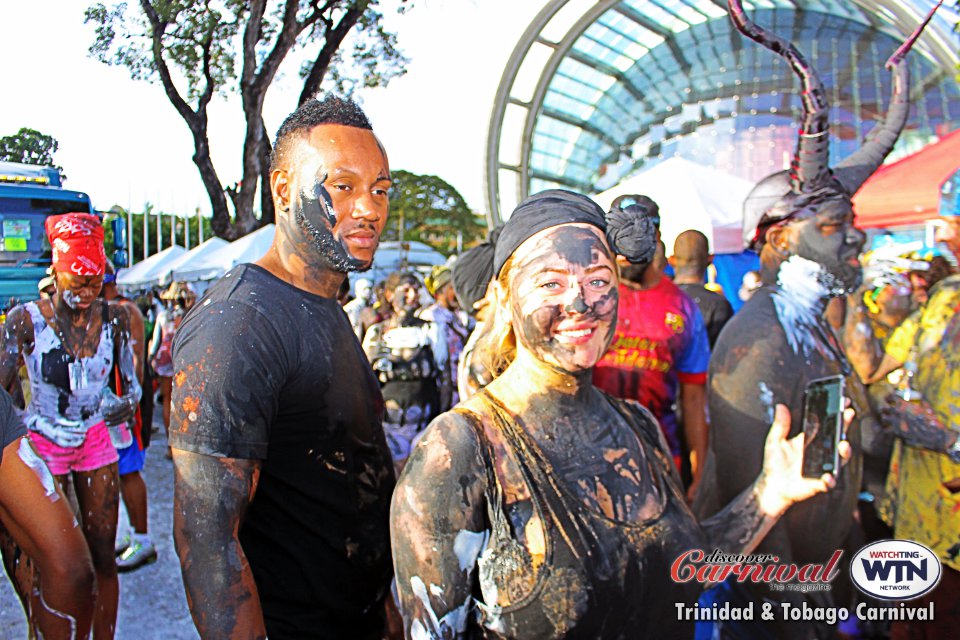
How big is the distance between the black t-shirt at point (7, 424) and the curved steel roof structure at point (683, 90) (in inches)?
616

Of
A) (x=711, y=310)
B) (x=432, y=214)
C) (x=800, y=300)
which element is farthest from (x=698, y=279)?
(x=432, y=214)

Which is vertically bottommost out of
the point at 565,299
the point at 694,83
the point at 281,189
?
the point at 565,299

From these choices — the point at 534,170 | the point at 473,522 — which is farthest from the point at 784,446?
the point at 534,170

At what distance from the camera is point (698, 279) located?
5.18m

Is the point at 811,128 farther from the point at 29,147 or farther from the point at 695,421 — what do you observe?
the point at 29,147

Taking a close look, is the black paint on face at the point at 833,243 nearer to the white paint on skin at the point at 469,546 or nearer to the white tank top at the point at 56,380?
the white paint on skin at the point at 469,546

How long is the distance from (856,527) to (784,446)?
5.33 feet

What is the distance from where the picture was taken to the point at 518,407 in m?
1.59

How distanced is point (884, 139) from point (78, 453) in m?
4.30

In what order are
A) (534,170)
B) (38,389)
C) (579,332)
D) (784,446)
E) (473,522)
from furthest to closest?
(534,170), (38,389), (784,446), (579,332), (473,522)

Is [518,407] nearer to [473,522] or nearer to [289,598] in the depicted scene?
[473,522]

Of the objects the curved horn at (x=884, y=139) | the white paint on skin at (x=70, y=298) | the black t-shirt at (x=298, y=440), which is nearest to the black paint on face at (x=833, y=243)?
the curved horn at (x=884, y=139)

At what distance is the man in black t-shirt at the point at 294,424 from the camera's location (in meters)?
1.51

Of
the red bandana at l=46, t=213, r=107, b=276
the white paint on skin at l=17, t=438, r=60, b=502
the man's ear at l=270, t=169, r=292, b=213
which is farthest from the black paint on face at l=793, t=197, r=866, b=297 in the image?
the red bandana at l=46, t=213, r=107, b=276
